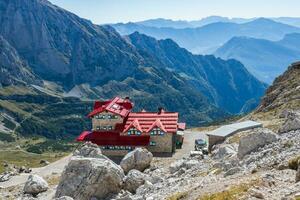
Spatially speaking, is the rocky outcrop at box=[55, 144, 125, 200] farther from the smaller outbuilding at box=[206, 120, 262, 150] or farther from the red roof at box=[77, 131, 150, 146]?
the red roof at box=[77, 131, 150, 146]

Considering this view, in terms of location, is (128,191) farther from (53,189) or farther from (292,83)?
(292,83)

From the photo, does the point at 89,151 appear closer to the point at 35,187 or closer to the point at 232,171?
the point at 35,187

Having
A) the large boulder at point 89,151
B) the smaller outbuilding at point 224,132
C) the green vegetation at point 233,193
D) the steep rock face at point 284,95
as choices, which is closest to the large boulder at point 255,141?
the green vegetation at point 233,193

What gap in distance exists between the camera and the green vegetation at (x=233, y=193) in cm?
3206

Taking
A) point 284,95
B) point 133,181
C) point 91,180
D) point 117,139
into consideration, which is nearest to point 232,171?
point 133,181

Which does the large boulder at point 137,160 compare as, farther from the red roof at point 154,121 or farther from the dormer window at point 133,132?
the dormer window at point 133,132

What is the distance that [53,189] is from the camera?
71500mm

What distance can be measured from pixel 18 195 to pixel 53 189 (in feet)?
20.5

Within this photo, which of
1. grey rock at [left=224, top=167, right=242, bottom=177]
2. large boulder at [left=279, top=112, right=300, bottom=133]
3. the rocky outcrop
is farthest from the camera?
large boulder at [left=279, top=112, right=300, bottom=133]

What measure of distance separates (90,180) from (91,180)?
5.0 inches

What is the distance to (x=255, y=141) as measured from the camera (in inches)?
2131

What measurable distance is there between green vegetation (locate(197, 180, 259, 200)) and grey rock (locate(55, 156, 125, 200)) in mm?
24710

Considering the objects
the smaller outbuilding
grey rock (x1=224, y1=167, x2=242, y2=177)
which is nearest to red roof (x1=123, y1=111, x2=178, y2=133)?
the smaller outbuilding

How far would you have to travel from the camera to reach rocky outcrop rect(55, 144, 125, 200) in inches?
2276
